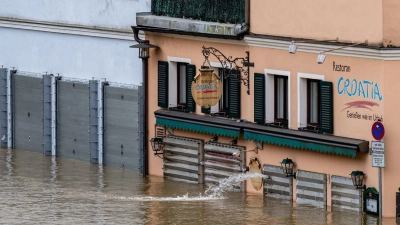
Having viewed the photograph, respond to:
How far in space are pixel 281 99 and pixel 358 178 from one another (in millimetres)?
3937

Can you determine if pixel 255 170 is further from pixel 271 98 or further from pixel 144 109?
pixel 144 109

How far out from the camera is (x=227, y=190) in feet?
140

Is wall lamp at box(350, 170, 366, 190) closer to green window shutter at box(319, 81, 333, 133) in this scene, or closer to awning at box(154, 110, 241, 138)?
green window shutter at box(319, 81, 333, 133)

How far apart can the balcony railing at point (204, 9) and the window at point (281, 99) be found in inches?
78.5

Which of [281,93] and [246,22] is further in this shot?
[246,22]

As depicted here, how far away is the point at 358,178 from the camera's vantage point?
38.2 metres

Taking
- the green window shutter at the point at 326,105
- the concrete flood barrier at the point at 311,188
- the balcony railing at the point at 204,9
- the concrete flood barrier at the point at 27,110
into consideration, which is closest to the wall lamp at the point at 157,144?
the balcony railing at the point at 204,9

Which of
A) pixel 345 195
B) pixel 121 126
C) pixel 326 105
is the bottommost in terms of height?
pixel 345 195

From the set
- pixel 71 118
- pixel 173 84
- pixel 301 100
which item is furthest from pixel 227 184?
pixel 71 118

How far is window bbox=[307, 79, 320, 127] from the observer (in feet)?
131

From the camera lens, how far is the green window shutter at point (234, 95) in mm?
42375

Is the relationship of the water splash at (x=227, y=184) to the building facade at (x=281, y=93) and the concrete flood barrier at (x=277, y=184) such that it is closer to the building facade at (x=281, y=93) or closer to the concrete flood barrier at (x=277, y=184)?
the building facade at (x=281, y=93)

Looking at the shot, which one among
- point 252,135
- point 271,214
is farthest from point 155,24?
point 271,214

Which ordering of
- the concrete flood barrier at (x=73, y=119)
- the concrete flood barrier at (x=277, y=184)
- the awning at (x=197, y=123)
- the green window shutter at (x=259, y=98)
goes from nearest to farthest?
the concrete flood barrier at (x=277, y=184)
the green window shutter at (x=259, y=98)
the awning at (x=197, y=123)
the concrete flood barrier at (x=73, y=119)
